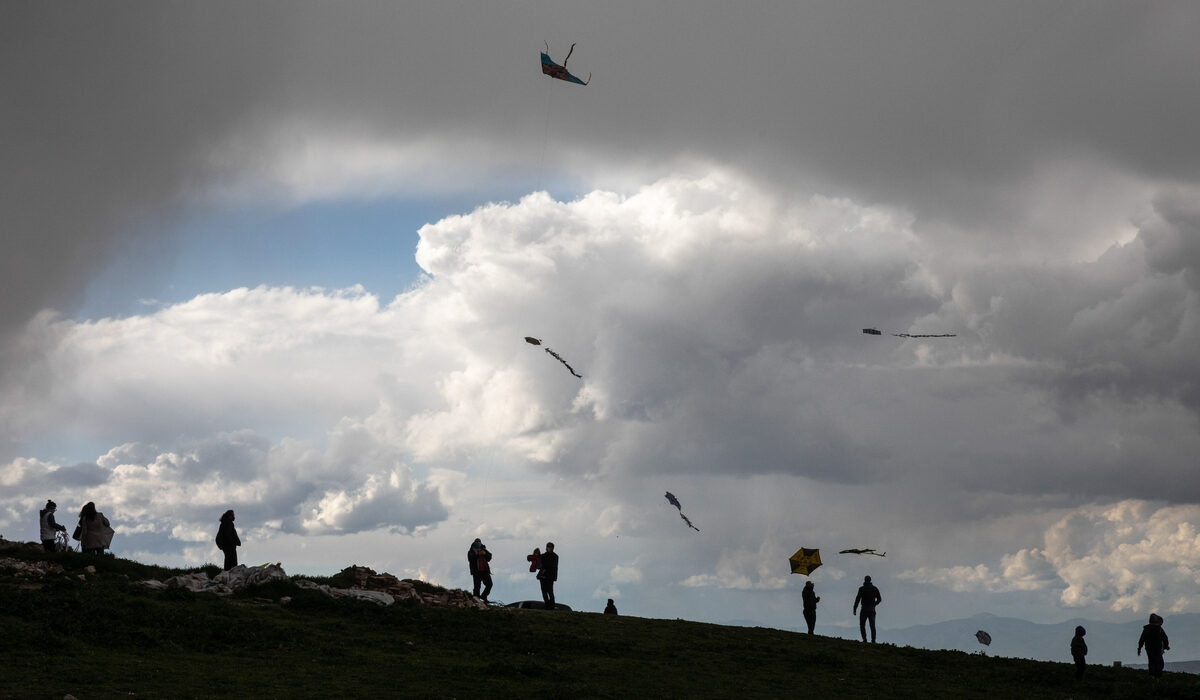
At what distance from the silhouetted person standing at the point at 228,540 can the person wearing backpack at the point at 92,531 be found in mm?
5348

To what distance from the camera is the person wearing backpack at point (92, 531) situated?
Answer: 147 ft

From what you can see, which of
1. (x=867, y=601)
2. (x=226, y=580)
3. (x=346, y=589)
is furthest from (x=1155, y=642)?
(x=226, y=580)

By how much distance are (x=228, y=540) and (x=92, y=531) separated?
20.0 feet

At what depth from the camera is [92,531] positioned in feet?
148

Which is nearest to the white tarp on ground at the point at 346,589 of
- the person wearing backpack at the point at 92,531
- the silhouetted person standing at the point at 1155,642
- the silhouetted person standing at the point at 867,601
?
the person wearing backpack at the point at 92,531

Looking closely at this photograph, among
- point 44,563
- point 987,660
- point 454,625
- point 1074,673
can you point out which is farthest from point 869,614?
point 44,563

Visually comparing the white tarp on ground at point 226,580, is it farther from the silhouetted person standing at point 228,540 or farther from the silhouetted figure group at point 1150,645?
the silhouetted figure group at point 1150,645

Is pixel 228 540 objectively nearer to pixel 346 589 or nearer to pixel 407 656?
pixel 346 589

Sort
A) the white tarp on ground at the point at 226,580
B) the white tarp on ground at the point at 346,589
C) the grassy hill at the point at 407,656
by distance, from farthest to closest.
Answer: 1. the white tarp on ground at the point at 346,589
2. the white tarp on ground at the point at 226,580
3. the grassy hill at the point at 407,656

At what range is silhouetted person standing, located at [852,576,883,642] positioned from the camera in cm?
4272

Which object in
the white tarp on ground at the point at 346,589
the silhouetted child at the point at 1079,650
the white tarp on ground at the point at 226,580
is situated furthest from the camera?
the white tarp on ground at the point at 346,589

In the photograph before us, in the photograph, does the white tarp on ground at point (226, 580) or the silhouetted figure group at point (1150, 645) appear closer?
the silhouetted figure group at point (1150, 645)

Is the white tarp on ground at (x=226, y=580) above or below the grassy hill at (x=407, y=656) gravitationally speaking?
above

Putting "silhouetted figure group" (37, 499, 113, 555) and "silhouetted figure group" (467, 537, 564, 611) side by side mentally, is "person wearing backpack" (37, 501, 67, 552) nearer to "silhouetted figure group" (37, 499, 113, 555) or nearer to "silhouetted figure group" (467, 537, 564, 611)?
"silhouetted figure group" (37, 499, 113, 555)
